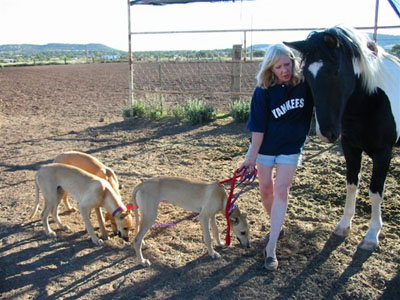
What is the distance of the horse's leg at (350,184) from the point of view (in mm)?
4262

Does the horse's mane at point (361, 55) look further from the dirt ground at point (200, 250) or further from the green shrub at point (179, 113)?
the green shrub at point (179, 113)

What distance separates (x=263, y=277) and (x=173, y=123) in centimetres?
707

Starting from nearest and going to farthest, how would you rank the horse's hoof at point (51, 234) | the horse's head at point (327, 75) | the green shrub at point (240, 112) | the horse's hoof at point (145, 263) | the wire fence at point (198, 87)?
the horse's head at point (327, 75) < the horse's hoof at point (145, 263) < the horse's hoof at point (51, 234) < the green shrub at point (240, 112) < the wire fence at point (198, 87)

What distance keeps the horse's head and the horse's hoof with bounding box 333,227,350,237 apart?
61.7 inches

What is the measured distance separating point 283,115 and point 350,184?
1.52 metres

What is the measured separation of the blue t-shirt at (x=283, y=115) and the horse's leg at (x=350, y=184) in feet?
3.13

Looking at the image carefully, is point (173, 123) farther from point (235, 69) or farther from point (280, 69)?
point (280, 69)

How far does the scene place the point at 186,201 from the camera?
13.5 feet

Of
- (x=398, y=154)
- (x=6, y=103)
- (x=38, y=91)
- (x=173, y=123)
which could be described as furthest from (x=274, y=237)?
(x=38, y=91)

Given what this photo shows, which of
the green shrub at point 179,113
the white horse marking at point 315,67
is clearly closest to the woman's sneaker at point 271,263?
the white horse marking at point 315,67

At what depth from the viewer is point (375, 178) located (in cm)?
397

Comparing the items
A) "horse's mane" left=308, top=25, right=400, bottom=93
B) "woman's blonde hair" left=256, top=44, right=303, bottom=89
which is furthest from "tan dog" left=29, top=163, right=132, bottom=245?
"horse's mane" left=308, top=25, right=400, bottom=93

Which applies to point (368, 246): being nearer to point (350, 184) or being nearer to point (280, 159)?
point (350, 184)

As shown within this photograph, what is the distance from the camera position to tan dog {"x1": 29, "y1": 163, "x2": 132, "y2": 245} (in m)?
4.27
